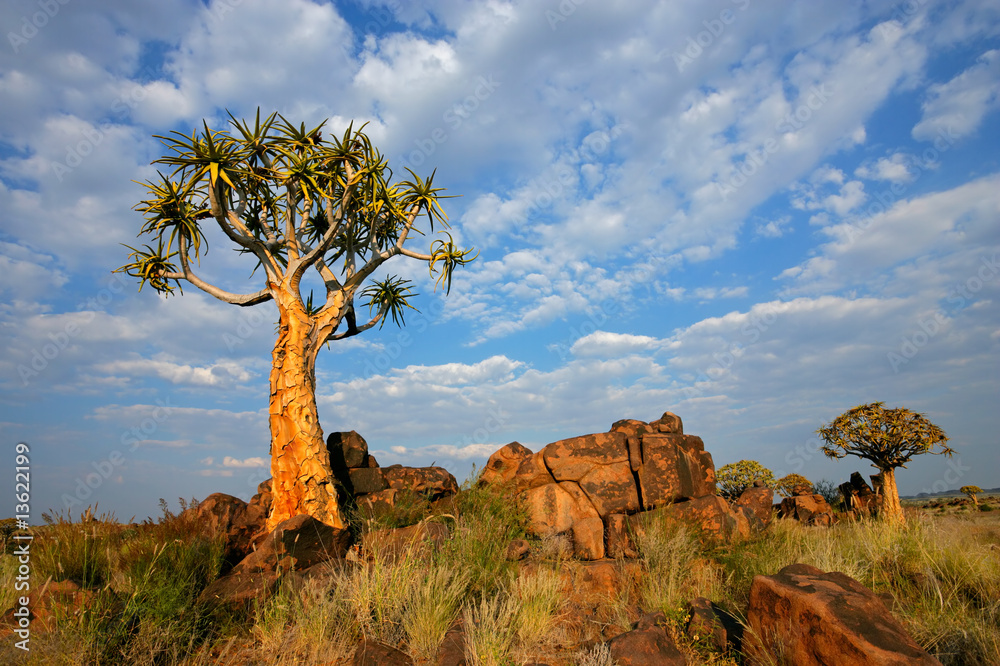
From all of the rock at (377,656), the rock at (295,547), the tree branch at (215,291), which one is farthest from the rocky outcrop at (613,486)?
the tree branch at (215,291)

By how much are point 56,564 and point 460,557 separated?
5.49 m

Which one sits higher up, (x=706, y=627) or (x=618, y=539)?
(x=618, y=539)

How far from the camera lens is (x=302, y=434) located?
403 inches

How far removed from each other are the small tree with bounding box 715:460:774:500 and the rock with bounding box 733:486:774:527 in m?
6.76

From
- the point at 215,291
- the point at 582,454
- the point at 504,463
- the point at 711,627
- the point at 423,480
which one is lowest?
the point at 711,627

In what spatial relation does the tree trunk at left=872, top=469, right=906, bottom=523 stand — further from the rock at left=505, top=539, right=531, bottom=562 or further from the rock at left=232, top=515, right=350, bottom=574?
the rock at left=232, top=515, right=350, bottom=574

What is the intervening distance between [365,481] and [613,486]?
17.4ft

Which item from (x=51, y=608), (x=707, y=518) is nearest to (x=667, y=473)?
(x=707, y=518)

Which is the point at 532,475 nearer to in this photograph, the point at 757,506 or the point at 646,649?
the point at 757,506

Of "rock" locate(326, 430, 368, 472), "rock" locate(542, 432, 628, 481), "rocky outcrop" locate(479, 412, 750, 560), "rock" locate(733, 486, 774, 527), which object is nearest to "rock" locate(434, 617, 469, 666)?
"rocky outcrop" locate(479, 412, 750, 560)

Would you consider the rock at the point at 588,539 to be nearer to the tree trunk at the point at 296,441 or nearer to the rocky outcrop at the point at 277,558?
the rocky outcrop at the point at 277,558

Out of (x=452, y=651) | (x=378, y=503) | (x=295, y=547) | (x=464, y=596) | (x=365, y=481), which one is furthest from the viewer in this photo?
(x=365, y=481)

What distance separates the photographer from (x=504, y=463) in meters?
11.4

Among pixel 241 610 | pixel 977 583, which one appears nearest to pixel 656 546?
pixel 977 583
